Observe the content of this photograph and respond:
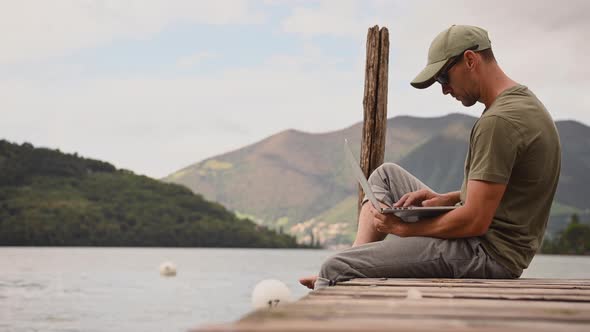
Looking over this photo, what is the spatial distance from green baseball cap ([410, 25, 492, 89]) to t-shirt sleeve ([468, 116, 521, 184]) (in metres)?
0.42

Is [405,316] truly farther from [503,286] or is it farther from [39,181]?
[39,181]

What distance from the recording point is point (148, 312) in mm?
23906

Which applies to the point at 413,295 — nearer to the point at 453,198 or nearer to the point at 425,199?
the point at 425,199

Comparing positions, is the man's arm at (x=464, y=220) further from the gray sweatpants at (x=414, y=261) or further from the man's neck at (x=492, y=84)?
the man's neck at (x=492, y=84)

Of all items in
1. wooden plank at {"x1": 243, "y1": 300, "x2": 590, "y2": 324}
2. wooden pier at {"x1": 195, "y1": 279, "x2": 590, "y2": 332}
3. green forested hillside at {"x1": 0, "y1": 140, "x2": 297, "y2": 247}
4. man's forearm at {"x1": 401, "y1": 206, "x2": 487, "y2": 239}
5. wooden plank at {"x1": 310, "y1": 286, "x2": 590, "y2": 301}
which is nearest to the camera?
wooden pier at {"x1": 195, "y1": 279, "x2": 590, "y2": 332}

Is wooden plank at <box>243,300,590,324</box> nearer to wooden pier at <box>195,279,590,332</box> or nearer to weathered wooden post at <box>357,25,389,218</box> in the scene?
wooden pier at <box>195,279,590,332</box>

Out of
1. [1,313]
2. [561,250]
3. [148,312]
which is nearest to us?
[1,313]

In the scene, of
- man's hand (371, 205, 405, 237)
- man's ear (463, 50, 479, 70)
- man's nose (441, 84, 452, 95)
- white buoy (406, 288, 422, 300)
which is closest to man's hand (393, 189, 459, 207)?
man's hand (371, 205, 405, 237)

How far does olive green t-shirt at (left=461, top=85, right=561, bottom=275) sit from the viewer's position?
12.9 ft

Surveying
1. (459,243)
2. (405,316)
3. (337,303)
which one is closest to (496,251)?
(459,243)

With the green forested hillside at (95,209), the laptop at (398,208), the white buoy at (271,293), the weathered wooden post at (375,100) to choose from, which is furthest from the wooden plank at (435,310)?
the green forested hillside at (95,209)

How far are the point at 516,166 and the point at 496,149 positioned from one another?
21 centimetres

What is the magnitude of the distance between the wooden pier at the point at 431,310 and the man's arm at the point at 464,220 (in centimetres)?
37

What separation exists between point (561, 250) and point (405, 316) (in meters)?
134
